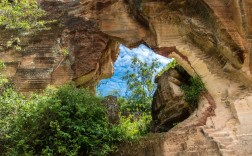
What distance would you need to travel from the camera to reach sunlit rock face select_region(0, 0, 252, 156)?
8.78 meters

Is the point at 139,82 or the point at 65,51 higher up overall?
the point at 65,51

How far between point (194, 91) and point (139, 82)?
905 cm

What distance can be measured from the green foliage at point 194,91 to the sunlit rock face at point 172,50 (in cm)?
19

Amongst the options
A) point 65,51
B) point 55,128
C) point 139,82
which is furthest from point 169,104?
point 139,82

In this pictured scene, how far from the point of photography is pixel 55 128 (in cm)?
837

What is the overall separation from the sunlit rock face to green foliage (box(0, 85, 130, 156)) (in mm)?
1072

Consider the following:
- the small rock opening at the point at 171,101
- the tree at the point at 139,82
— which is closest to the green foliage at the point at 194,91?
the small rock opening at the point at 171,101

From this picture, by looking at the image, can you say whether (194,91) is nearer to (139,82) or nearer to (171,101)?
(171,101)

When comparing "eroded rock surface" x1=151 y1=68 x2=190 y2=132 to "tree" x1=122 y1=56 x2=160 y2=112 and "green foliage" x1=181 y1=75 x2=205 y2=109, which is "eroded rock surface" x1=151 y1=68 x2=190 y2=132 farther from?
"tree" x1=122 y1=56 x2=160 y2=112

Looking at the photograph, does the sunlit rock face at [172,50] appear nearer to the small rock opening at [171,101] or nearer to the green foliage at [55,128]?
the small rock opening at [171,101]

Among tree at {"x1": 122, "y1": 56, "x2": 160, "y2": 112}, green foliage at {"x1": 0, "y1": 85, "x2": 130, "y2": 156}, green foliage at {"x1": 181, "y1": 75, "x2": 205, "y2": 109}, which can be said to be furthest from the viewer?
tree at {"x1": 122, "y1": 56, "x2": 160, "y2": 112}

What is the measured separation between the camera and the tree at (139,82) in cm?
1893

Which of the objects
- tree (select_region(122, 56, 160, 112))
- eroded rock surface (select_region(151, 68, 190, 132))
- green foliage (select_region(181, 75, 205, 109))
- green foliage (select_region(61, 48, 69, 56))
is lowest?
tree (select_region(122, 56, 160, 112))

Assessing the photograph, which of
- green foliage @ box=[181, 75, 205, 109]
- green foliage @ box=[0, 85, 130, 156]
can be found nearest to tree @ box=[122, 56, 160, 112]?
green foliage @ box=[181, 75, 205, 109]
